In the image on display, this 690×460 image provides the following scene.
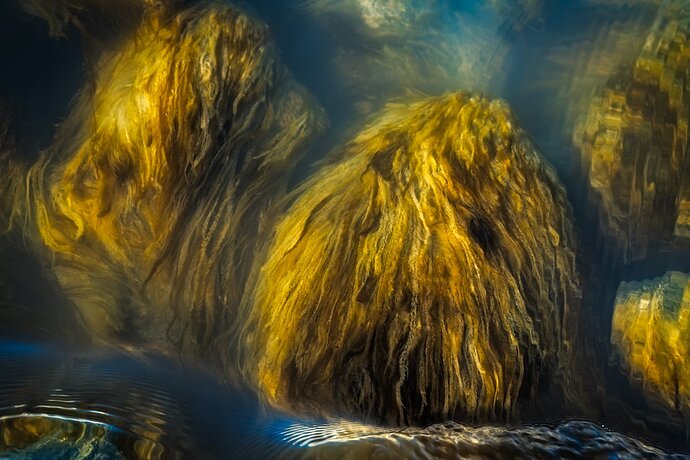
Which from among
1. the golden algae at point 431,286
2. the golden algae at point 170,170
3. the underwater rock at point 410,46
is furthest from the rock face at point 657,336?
the golden algae at point 170,170

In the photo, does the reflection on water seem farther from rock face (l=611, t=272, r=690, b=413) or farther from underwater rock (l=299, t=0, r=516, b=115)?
underwater rock (l=299, t=0, r=516, b=115)

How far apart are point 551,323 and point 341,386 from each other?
543 mm

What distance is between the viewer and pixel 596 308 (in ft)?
4.14

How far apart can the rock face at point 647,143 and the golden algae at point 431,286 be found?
149mm

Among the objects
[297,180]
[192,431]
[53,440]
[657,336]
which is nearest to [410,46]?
[297,180]

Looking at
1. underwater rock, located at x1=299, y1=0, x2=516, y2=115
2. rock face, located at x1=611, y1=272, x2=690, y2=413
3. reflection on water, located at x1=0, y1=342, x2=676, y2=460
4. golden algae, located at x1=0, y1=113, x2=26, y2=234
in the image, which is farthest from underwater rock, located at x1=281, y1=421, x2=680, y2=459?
golden algae, located at x1=0, y1=113, x2=26, y2=234

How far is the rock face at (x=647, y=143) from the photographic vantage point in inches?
46.3

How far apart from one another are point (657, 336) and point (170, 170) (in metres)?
1.32

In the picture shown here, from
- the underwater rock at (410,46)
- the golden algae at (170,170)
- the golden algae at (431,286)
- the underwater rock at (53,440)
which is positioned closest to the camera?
the underwater rock at (53,440)

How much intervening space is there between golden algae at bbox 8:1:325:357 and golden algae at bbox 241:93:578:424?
0.70ft

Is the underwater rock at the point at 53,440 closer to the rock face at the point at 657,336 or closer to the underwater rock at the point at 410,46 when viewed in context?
the underwater rock at the point at 410,46

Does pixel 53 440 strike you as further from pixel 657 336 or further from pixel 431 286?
pixel 657 336

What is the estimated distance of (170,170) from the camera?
4.24 feet

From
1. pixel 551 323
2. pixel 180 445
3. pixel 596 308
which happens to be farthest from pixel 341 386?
pixel 596 308
